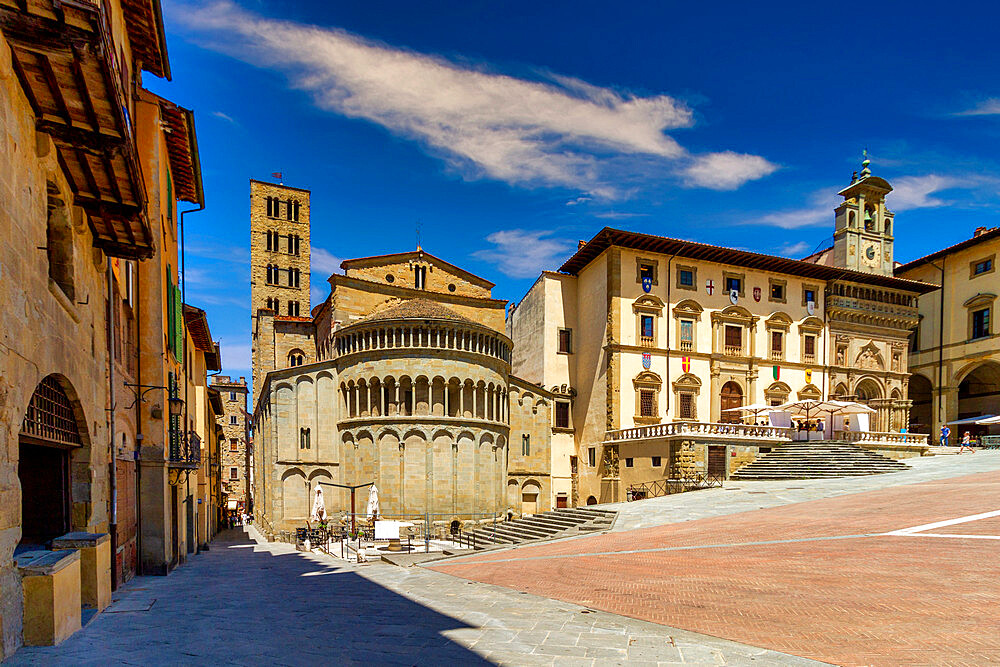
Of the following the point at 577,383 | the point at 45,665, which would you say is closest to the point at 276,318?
the point at 577,383

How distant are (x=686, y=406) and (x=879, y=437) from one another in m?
12.5

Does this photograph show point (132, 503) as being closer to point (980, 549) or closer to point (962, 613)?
point (962, 613)

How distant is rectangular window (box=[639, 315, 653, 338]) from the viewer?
3972cm

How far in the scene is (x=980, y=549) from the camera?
12227mm

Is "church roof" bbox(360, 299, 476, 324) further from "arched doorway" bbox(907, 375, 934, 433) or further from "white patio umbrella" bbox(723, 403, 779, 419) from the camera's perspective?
"arched doorway" bbox(907, 375, 934, 433)

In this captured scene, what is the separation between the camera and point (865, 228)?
47.9 metres

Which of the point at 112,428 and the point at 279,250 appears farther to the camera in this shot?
the point at 279,250

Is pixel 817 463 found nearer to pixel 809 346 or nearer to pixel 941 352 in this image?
pixel 809 346

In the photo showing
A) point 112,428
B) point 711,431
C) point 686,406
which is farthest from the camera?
point 686,406

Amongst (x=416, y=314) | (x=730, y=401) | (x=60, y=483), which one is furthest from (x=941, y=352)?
(x=60, y=483)

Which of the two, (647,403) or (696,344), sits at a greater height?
(696,344)

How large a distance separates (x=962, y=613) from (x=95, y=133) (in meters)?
14.8

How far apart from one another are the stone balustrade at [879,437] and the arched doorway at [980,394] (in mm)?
10101

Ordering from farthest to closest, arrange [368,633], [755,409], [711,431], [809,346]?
[809,346]
[755,409]
[711,431]
[368,633]
